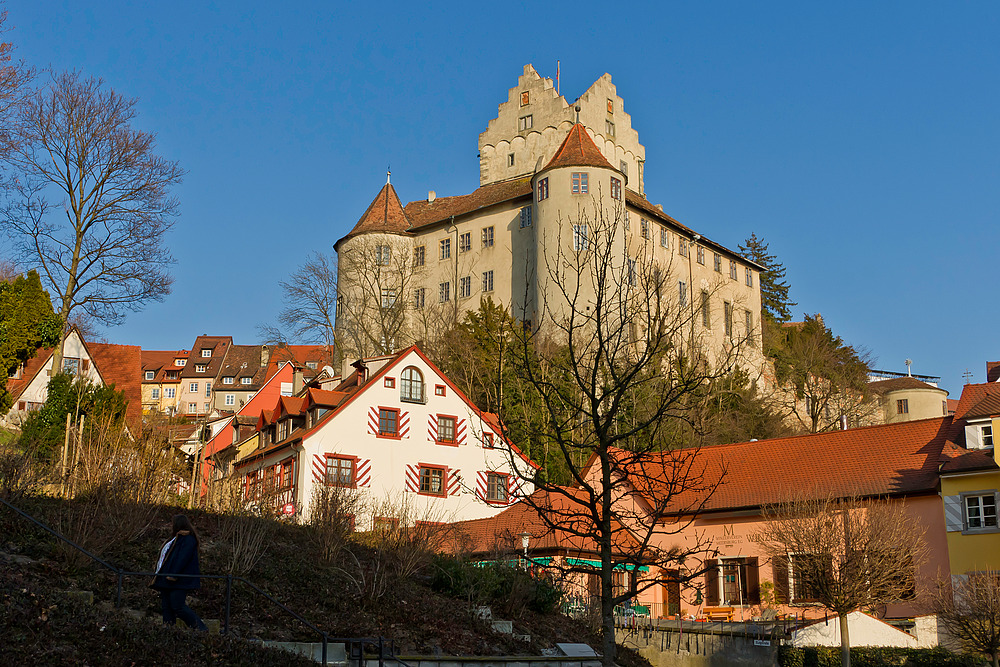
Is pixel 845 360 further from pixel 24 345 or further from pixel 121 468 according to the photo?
pixel 121 468

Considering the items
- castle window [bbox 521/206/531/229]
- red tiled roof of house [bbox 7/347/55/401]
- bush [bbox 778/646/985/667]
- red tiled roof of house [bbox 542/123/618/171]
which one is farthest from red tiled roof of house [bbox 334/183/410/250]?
bush [bbox 778/646/985/667]

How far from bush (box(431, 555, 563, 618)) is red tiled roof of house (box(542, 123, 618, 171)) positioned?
161 feet

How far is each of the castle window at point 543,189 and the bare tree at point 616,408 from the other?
302cm

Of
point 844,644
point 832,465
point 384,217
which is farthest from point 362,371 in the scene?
point 384,217

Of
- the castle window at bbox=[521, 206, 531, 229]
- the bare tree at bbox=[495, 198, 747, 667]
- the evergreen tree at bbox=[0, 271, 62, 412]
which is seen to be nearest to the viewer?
the bare tree at bbox=[495, 198, 747, 667]

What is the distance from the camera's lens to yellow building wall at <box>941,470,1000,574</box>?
2875 cm

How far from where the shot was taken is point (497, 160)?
79.4 meters

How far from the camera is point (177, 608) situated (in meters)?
11.2

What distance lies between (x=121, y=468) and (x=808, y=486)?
921 inches

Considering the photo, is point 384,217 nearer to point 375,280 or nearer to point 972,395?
point 375,280

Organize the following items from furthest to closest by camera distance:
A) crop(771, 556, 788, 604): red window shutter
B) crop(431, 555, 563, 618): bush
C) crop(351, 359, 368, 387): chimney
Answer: crop(351, 359, 368, 387): chimney
crop(771, 556, 788, 604): red window shutter
crop(431, 555, 563, 618): bush

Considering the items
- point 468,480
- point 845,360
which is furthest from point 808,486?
point 845,360

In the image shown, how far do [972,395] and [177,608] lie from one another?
94.4 ft

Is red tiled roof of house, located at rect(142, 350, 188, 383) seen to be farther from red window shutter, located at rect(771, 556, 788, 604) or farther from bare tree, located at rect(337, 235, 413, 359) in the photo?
red window shutter, located at rect(771, 556, 788, 604)
